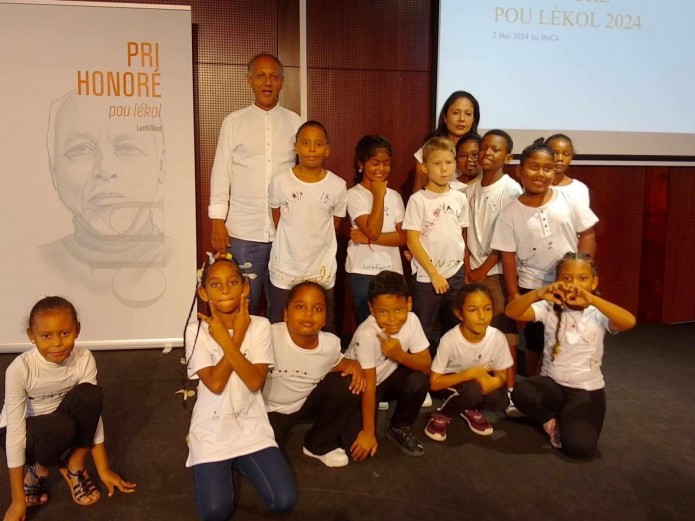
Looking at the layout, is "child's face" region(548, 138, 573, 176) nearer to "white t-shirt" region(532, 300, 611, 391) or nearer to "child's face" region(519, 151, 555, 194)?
"child's face" region(519, 151, 555, 194)

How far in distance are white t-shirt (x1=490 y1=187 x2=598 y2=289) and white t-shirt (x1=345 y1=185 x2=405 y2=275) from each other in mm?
476

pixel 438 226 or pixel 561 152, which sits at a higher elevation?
pixel 561 152

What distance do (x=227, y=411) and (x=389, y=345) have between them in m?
0.67

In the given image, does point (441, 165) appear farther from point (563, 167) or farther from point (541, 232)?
point (563, 167)

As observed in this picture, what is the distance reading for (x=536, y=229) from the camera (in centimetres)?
269

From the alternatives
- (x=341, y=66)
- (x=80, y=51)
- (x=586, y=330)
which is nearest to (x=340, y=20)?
(x=341, y=66)

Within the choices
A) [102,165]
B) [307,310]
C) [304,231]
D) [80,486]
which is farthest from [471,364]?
[102,165]

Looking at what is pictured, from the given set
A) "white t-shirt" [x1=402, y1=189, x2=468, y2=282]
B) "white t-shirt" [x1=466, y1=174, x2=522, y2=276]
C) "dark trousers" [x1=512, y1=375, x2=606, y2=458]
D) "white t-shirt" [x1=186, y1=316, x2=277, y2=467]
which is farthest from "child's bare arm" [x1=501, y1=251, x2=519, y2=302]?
"white t-shirt" [x1=186, y1=316, x2=277, y2=467]

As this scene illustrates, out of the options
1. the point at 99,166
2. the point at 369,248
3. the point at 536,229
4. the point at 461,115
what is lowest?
the point at 369,248

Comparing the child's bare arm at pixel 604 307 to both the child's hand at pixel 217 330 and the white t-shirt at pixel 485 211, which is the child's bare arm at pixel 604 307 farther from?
the child's hand at pixel 217 330

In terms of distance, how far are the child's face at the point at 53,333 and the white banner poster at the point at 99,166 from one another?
159 centimetres

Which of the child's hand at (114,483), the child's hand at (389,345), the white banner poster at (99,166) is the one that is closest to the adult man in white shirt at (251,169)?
the white banner poster at (99,166)

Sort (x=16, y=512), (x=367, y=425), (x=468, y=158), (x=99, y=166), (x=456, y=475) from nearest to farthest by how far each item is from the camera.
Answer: (x=16, y=512) < (x=456, y=475) < (x=367, y=425) < (x=468, y=158) < (x=99, y=166)

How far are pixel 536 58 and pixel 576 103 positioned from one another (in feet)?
1.27
